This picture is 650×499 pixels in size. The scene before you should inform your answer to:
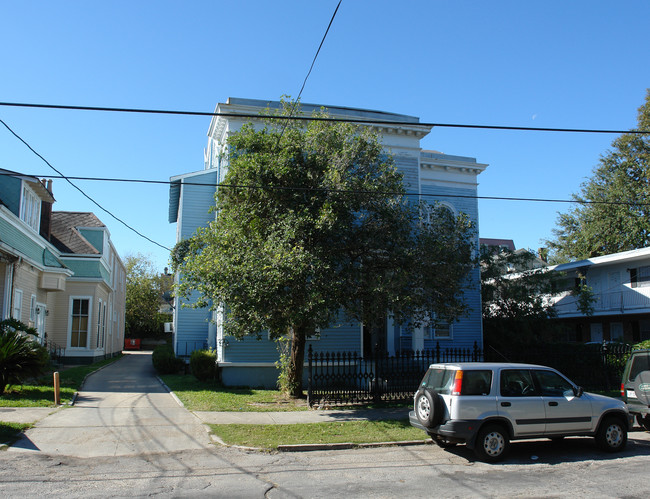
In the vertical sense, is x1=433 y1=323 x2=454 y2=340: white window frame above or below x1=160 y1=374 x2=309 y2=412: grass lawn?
above

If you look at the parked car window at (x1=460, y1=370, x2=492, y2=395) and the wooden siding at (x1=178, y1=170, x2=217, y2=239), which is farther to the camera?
the wooden siding at (x1=178, y1=170, x2=217, y2=239)

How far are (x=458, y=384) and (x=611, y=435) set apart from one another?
10.4 feet

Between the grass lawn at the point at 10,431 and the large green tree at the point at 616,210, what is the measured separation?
107ft

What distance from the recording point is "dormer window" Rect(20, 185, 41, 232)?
19812 mm

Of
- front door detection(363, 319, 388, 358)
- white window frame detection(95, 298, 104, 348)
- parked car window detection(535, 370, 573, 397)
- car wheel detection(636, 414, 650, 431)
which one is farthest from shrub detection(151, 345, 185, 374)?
car wheel detection(636, 414, 650, 431)

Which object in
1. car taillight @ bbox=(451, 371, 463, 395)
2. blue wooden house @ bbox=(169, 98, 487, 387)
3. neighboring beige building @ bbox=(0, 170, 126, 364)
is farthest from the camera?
neighboring beige building @ bbox=(0, 170, 126, 364)

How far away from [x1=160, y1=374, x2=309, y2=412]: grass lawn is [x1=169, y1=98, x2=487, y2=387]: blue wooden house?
1080 millimetres

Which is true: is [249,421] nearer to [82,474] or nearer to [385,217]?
[82,474]

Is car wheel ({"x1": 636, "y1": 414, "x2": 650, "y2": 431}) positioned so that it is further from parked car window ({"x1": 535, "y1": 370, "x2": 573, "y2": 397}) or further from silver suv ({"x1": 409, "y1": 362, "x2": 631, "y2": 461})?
Answer: parked car window ({"x1": 535, "y1": 370, "x2": 573, "y2": 397})

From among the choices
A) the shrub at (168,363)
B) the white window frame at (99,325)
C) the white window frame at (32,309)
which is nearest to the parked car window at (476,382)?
the shrub at (168,363)

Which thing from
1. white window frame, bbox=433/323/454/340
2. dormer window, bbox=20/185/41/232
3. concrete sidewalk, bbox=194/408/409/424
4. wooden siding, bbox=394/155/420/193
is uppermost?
wooden siding, bbox=394/155/420/193

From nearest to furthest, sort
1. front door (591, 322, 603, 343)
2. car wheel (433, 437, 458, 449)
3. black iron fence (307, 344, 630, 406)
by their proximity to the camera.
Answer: car wheel (433, 437, 458, 449) < black iron fence (307, 344, 630, 406) < front door (591, 322, 603, 343)

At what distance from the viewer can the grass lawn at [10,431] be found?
9219 millimetres

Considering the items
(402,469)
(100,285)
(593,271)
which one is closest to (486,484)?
(402,469)
